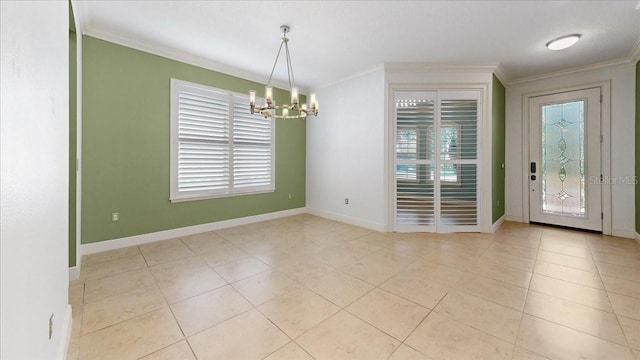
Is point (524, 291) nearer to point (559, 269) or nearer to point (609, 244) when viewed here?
point (559, 269)

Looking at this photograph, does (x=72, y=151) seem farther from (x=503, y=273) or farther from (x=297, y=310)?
(x=503, y=273)

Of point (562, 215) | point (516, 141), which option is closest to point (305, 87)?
point (516, 141)

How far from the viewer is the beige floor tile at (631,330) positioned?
1.69 m

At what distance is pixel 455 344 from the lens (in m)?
1.69

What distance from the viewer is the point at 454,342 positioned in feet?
5.60

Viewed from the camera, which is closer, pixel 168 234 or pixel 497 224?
pixel 168 234

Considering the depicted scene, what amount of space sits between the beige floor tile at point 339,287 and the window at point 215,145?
2643 mm

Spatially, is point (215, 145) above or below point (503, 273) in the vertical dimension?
above

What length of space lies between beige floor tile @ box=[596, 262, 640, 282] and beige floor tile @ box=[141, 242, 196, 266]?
4710 mm

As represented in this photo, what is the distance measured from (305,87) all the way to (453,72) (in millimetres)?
2863

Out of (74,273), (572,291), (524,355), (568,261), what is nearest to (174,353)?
(74,273)

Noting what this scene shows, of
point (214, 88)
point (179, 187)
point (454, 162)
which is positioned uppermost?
point (214, 88)

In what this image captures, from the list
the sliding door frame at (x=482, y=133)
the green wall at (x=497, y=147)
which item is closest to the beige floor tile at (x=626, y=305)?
the sliding door frame at (x=482, y=133)

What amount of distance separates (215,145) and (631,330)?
4949 mm
